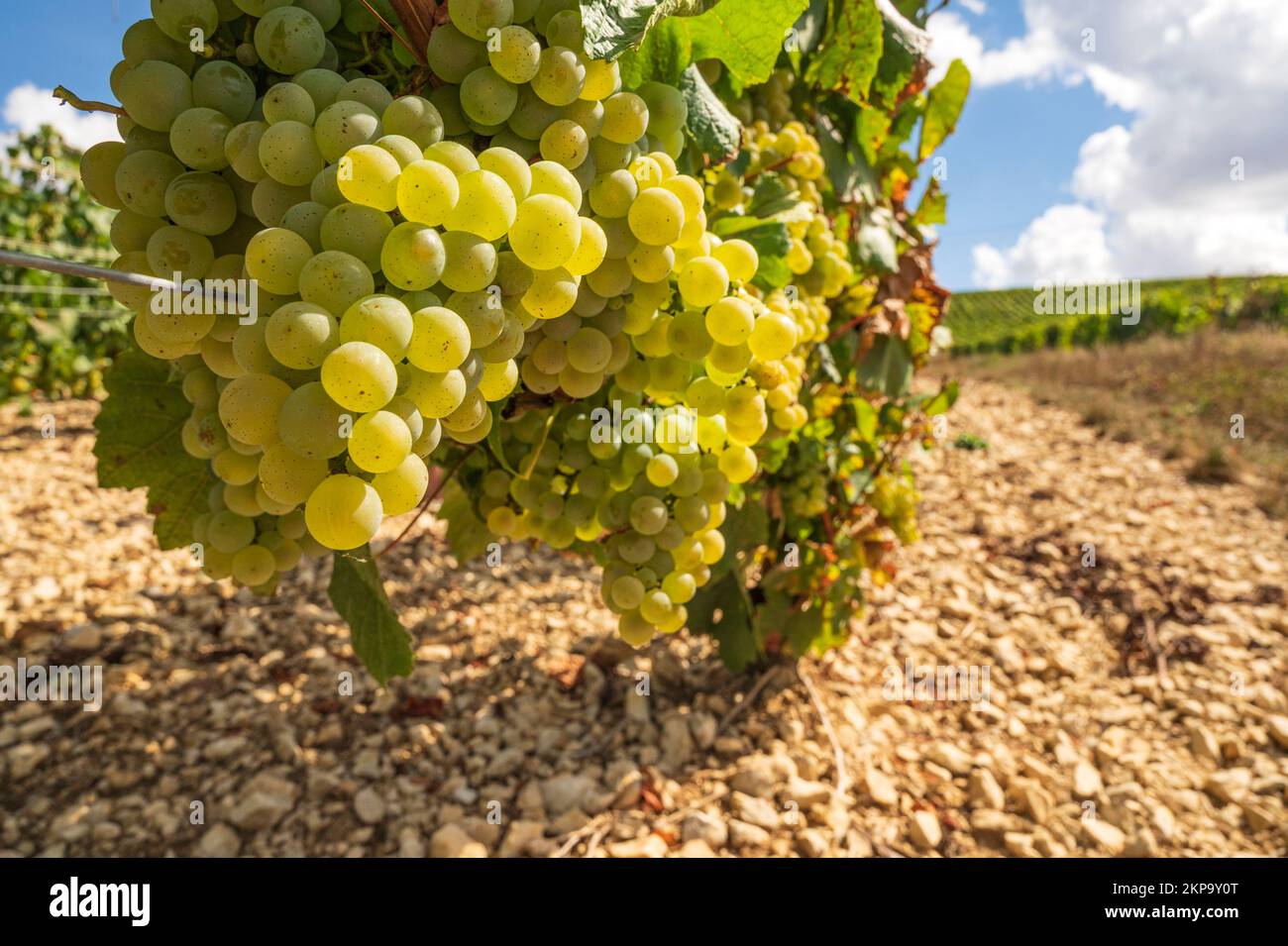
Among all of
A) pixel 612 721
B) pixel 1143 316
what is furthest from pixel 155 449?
pixel 1143 316

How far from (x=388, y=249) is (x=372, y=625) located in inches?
34.0

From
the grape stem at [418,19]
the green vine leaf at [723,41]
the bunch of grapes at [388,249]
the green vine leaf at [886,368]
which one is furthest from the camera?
the green vine leaf at [886,368]

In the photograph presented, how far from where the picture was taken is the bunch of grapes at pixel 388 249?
70cm

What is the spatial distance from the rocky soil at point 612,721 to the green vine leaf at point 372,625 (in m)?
1.00

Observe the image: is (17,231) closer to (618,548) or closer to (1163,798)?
(618,548)

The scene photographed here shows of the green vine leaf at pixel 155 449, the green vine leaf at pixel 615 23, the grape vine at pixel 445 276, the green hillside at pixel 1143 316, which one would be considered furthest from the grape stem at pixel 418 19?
the green hillside at pixel 1143 316

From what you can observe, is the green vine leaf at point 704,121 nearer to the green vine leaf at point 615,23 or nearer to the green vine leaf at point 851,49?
the green vine leaf at point 615,23

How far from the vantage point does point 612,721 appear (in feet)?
8.91

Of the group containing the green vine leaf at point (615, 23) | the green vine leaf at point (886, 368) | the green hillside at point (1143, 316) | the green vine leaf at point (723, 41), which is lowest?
the green vine leaf at point (886, 368)

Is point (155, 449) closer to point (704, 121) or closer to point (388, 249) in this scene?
point (388, 249)

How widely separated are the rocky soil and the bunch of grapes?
1514 mm

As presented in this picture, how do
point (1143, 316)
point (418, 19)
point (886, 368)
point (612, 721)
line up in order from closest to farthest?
1. point (418, 19)
2. point (886, 368)
3. point (612, 721)
4. point (1143, 316)

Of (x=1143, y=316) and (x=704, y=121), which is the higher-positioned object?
(x=1143, y=316)
